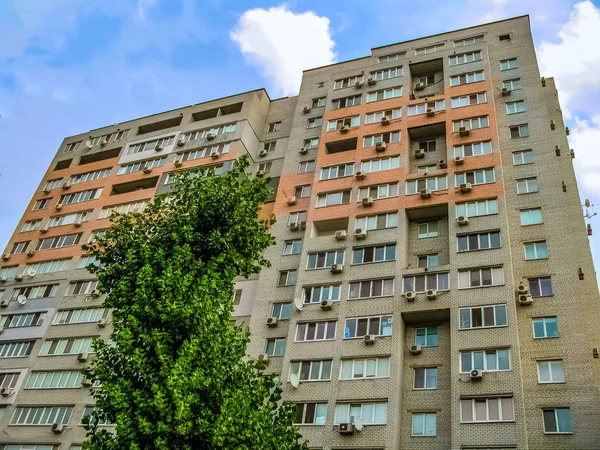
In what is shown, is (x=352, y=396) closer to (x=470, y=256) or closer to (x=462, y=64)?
(x=470, y=256)

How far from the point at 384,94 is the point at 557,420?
23947 millimetres

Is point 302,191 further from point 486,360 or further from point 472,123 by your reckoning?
point 486,360

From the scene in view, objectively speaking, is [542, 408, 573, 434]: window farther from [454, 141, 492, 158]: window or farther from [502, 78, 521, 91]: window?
[502, 78, 521, 91]: window

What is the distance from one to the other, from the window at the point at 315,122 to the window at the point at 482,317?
19.0 meters

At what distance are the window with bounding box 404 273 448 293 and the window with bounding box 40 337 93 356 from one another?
20.3 meters

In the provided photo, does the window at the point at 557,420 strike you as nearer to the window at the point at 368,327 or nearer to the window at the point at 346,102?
the window at the point at 368,327

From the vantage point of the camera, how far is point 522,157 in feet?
101

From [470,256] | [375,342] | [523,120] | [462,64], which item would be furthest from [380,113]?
[375,342]

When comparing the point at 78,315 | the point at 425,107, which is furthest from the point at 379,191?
the point at 78,315

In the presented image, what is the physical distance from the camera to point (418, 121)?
34719 millimetres

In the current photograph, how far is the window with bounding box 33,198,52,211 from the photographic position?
45.4m

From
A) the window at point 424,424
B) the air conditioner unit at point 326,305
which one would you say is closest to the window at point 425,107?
the air conditioner unit at point 326,305

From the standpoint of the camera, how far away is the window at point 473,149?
31344mm

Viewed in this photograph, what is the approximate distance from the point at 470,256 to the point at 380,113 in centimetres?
1358
